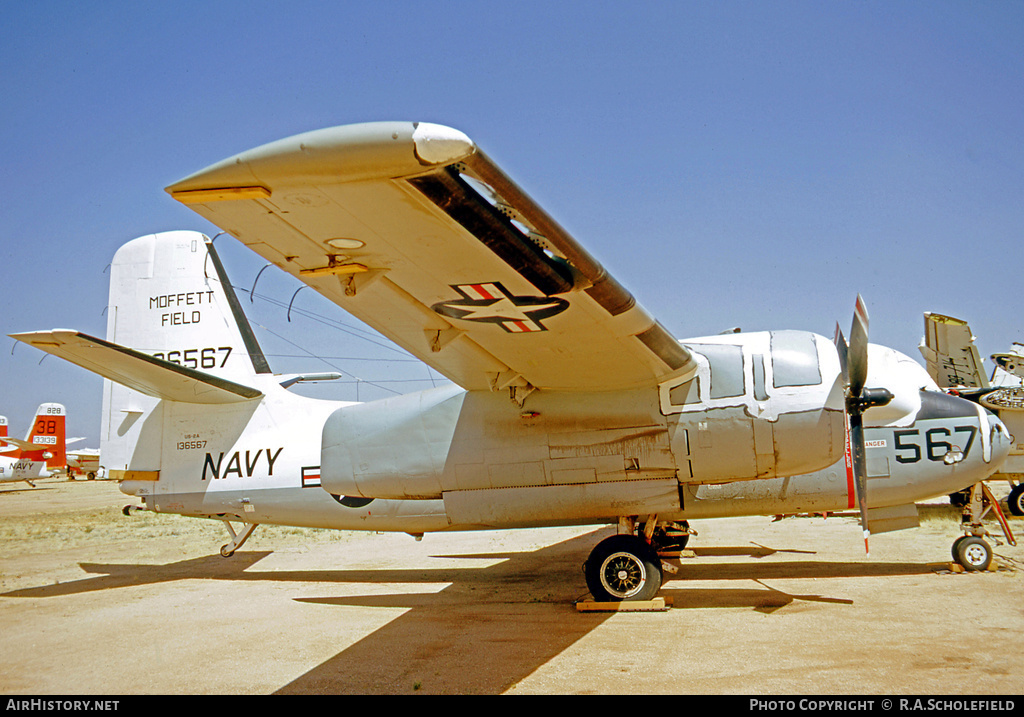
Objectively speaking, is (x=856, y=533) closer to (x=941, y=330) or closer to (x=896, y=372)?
(x=896, y=372)

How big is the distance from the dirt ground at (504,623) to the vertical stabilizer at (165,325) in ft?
8.50

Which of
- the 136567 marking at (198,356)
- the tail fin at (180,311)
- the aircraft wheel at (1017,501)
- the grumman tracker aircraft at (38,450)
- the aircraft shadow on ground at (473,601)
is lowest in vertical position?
the aircraft shadow on ground at (473,601)

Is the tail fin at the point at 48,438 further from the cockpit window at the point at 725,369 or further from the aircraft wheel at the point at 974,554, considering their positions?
the aircraft wheel at the point at 974,554

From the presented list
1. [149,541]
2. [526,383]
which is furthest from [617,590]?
[149,541]

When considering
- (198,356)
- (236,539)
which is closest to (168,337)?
(198,356)

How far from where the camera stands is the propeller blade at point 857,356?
745cm

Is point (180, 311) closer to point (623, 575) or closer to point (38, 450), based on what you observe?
point (623, 575)

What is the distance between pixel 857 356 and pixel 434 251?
209 inches

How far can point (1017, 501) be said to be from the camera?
17.2 m

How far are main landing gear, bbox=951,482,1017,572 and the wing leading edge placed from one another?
5.56 meters

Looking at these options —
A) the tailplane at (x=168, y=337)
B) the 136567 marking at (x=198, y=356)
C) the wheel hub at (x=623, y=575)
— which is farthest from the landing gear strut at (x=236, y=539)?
the wheel hub at (x=623, y=575)

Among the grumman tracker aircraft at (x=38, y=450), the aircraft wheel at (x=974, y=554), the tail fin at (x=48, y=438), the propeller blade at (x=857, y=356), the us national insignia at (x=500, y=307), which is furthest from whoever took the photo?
the tail fin at (x=48, y=438)

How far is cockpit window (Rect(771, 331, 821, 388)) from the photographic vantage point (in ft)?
25.3
